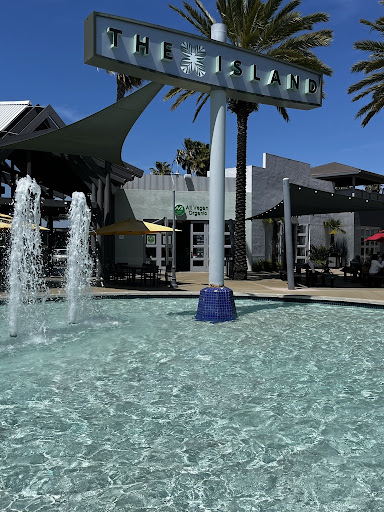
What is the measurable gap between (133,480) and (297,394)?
247 cm

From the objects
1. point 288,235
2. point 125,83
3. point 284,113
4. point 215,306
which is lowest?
point 215,306

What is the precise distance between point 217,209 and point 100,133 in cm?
531

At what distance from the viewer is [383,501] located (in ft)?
9.99

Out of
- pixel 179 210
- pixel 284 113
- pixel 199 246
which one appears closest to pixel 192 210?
pixel 179 210

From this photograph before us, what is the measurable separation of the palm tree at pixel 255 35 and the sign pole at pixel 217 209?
8.76 meters

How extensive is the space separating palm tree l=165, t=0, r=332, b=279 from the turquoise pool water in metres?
11.9

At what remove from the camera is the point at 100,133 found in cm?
1332

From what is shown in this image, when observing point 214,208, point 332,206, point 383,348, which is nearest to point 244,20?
point 332,206

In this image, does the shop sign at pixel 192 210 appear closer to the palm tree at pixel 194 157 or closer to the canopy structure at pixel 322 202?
the canopy structure at pixel 322 202

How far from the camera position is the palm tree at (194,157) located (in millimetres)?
51594

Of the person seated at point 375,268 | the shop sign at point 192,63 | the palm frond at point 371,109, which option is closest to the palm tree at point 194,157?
the palm frond at point 371,109

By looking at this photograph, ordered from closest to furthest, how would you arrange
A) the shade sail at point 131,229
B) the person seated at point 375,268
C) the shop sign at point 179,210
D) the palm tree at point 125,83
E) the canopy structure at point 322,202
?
the shade sail at point 131,229 < the canopy structure at point 322,202 < the person seated at point 375,268 < the shop sign at point 179,210 < the palm tree at point 125,83

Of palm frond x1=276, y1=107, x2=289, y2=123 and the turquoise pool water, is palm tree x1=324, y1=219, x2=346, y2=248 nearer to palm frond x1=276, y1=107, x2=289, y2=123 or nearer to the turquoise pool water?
palm frond x1=276, y1=107, x2=289, y2=123

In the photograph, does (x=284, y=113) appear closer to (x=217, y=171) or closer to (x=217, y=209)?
(x=217, y=171)
